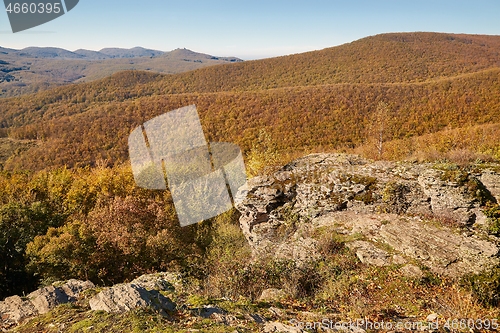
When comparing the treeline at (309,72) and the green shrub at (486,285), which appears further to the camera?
the treeline at (309,72)

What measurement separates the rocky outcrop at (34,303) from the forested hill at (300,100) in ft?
71.6

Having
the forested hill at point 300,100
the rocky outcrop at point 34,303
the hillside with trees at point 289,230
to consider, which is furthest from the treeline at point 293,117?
the rocky outcrop at point 34,303

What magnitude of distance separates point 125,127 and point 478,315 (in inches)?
2661

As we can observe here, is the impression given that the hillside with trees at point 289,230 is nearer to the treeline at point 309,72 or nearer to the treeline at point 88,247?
A: the treeline at point 88,247

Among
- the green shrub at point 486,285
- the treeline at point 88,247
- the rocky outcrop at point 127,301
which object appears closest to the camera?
the rocky outcrop at point 127,301

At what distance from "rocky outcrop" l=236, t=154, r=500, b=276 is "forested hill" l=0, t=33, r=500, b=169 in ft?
41.2

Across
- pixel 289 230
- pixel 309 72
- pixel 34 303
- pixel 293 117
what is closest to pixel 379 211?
pixel 289 230

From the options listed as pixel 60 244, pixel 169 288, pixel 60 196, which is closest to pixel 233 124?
pixel 60 196

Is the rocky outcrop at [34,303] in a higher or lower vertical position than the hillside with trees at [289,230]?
higher

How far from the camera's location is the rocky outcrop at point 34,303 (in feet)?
19.9

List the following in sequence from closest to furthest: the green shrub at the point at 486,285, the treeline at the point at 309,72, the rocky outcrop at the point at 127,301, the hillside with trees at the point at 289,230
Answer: the rocky outcrop at the point at 127,301, the green shrub at the point at 486,285, the hillside with trees at the point at 289,230, the treeline at the point at 309,72

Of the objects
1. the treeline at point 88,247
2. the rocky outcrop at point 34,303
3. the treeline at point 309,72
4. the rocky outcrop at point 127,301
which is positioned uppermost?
the treeline at point 309,72

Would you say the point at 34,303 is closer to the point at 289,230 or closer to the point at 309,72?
the point at 289,230

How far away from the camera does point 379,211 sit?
10.5 m
